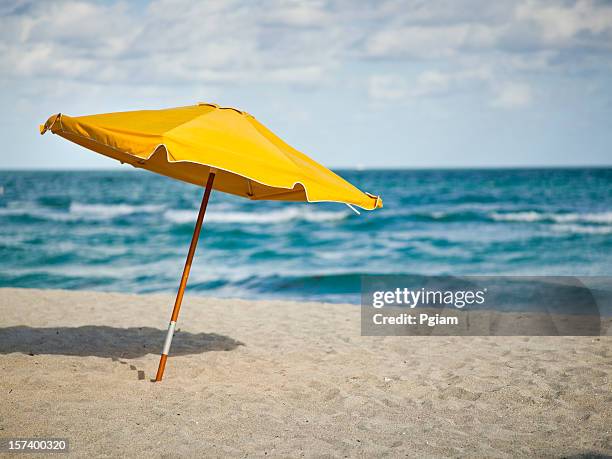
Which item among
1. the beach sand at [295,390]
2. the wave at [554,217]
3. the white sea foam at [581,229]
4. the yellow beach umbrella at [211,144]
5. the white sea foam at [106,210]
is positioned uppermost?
the yellow beach umbrella at [211,144]

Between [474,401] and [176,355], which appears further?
[176,355]

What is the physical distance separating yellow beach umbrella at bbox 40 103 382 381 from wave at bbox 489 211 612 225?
21.3m

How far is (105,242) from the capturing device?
20.7 m

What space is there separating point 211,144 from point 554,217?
23111 millimetres

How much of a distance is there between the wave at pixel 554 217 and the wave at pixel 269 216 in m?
6.24

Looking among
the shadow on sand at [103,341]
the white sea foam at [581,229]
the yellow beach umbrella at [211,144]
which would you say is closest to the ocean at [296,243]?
the white sea foam at [581,229]

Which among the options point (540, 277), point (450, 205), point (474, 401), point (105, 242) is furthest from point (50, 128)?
point (450, 205)

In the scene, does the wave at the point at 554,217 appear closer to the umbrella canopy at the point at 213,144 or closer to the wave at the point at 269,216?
the wave at the point at 269,216

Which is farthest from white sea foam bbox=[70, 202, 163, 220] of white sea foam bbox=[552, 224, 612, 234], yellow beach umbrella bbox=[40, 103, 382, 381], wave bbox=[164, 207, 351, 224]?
yellow beach umbrella bbox=[40, 103, 382, 381]

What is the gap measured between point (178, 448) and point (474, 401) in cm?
236

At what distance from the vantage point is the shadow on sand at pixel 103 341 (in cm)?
646

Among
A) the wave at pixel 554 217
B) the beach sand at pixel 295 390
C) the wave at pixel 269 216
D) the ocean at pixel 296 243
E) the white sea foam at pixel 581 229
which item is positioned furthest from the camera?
the wave at pixel 269 216

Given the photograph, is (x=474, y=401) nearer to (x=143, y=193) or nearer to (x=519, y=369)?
(x=519, y=369)

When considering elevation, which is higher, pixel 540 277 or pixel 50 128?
pixel 50 128
